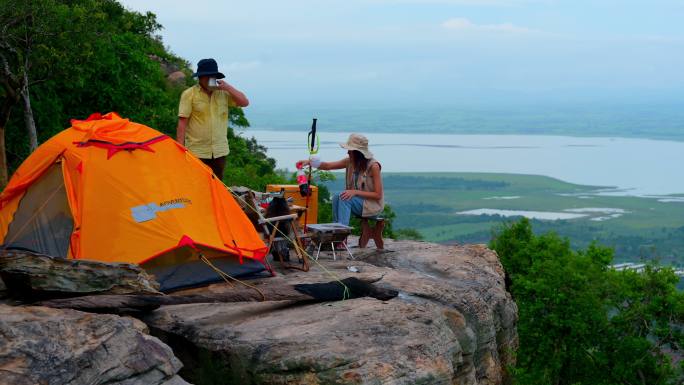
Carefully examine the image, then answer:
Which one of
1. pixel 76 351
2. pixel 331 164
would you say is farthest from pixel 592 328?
pixel 76 351

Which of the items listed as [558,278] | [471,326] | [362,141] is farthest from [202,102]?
[558,278]

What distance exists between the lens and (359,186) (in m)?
13.5

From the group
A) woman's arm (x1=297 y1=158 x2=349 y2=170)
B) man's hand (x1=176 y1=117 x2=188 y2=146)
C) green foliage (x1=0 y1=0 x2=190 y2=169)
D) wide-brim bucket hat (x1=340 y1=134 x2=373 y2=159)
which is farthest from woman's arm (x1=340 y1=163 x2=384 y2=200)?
green foliage (x1=0 y1=0 x2=190 y2=169)

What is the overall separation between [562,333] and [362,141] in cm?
1877

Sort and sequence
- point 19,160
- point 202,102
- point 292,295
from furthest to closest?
point 19,160 → point 202,102 → point 292,295

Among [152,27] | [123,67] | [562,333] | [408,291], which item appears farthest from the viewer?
[152,27]

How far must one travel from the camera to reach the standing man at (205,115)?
A: 12.7 meters

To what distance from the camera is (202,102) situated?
12.8m

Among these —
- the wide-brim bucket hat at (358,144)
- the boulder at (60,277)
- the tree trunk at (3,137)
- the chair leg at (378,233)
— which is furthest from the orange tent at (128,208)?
the tree trunk at (3,137)

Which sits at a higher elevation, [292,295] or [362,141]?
[362,141]

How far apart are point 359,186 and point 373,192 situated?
0.28 meters

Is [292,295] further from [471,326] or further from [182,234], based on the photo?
[471,326]

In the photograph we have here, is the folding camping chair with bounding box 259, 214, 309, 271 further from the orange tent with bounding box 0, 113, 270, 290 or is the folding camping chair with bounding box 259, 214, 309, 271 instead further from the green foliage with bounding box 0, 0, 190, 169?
the green foliage with bounding box 0, 0, 190, 169

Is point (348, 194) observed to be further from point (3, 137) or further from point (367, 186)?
point (3, 137)
